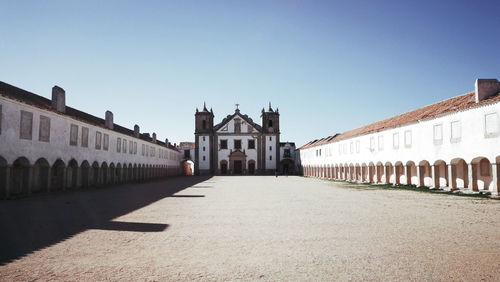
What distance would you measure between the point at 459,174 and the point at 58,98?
24.6m

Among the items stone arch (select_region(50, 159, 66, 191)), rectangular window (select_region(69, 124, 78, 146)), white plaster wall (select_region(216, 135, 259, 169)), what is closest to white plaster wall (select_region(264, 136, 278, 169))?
→ white plaster wall (select_region(216, 135, 259, 169))

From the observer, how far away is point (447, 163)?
743 inches

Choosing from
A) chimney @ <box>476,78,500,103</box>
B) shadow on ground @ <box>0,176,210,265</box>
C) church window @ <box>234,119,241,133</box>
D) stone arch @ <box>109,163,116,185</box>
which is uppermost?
church window @ <box>234,119,241,133</box>

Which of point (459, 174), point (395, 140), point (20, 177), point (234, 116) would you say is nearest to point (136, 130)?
point (20, 177)

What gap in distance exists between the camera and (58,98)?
65.5ft

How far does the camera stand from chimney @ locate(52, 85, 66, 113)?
19828 millimetres

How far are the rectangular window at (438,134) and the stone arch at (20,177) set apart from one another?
22497 millimetres

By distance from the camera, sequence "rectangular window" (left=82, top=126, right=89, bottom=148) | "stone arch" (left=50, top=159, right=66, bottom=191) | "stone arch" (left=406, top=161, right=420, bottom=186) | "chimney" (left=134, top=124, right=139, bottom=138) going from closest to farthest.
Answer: "stone arch" (left=50, top=159, right=66, bottom=191) < "rectangular window" (left=82, top=126, right=89, bottom=148) < "stone arch" (left=406, top=161, right=420, bottom=186) < "chimney" (left=134, top=124, right=139, bottom=138)

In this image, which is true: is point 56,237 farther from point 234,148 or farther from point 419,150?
point 234,148

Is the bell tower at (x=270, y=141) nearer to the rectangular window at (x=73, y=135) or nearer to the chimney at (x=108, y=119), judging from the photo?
the chimney at (x=108, y=119)

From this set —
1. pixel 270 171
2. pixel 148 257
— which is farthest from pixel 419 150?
pixel 270 171

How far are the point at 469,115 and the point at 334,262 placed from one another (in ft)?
54.3

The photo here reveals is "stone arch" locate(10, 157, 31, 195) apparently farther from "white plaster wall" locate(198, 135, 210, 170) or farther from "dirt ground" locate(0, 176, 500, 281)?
"white plaster wall" locate(198, 135, 210, 170)

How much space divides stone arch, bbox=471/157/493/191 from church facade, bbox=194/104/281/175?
35.5 meters
